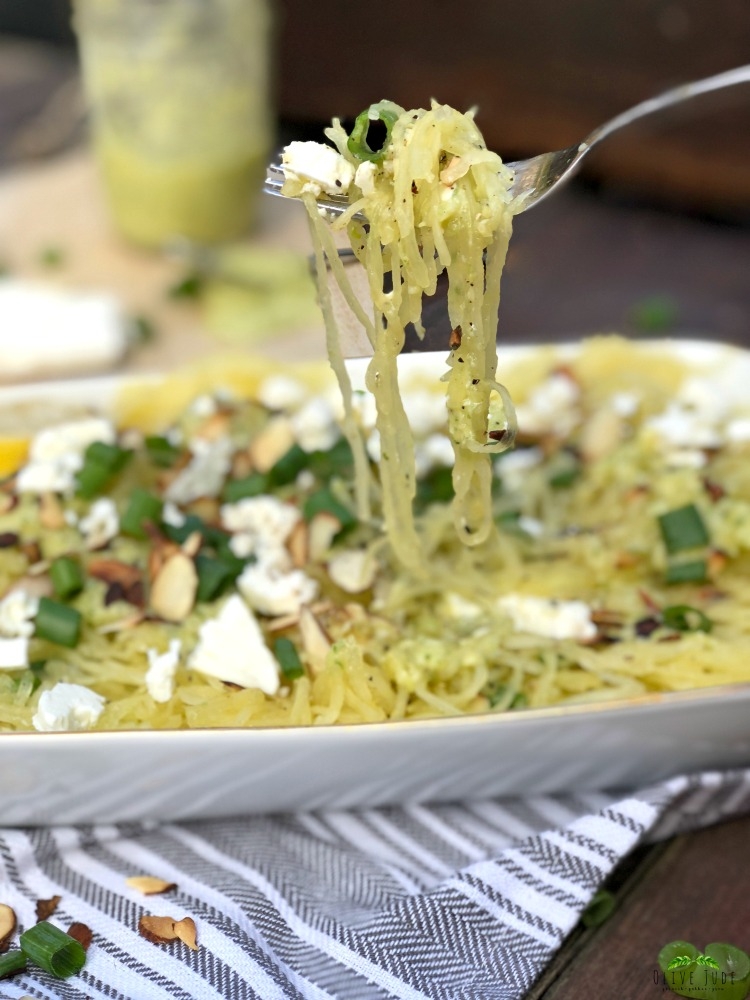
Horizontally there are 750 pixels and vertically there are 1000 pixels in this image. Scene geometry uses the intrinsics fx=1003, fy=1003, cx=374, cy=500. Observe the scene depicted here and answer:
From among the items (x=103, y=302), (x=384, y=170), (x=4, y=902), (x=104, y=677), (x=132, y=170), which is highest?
(x=384, y=170)

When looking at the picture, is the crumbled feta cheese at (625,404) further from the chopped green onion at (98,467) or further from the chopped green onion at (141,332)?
the chopped green onion at (141,332)

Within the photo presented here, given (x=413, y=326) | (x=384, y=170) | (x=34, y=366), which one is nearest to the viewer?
(x=384, y=170)

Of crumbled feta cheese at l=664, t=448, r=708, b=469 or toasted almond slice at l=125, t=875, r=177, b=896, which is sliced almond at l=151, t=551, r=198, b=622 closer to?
toasted almond slice at l=125, t=875, r=177, b=896

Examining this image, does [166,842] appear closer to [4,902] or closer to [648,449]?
[4,902]

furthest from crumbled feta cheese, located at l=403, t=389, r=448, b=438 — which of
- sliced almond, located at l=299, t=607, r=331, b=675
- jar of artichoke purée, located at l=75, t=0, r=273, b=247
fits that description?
jar of artichoke purée, located at l=75, t=0, r=273, b=247

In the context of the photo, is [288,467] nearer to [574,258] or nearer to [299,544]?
[299,544]

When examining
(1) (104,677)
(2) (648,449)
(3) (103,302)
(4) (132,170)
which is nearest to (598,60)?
(4) (132,170)
